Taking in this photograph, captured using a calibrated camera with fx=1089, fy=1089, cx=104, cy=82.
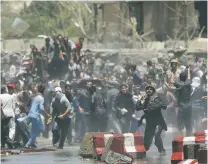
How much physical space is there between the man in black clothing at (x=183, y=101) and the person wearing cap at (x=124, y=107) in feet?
5.98

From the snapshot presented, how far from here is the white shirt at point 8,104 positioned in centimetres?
2452

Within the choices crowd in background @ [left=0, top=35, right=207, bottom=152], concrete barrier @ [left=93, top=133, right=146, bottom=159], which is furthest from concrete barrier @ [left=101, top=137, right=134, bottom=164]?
Answer: crowd in background @ [left=0, top=35, right=207, bottom=152]

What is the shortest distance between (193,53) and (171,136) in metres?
8.27

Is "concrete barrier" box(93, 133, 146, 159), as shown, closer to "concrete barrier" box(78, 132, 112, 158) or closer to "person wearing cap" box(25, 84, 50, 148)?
"concrete barrier" box(78, 132, 112, 158)

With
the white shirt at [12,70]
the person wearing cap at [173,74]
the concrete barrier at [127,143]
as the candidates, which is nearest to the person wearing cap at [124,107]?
the person wearing cap at [173,74]

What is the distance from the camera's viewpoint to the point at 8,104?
80.7 ft

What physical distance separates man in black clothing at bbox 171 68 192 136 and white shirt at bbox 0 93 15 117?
12.3 feet

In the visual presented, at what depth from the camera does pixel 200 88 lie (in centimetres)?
2723

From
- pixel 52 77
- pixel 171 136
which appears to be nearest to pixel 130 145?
pixel 171 136

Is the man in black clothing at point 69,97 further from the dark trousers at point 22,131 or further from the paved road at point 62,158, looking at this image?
the paved road at point 62,158

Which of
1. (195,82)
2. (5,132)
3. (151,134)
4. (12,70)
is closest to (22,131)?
(5,132)

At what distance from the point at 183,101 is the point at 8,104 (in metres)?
4.01

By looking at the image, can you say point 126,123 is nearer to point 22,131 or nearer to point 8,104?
point 22,131

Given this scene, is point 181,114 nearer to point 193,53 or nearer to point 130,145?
point 130,145
